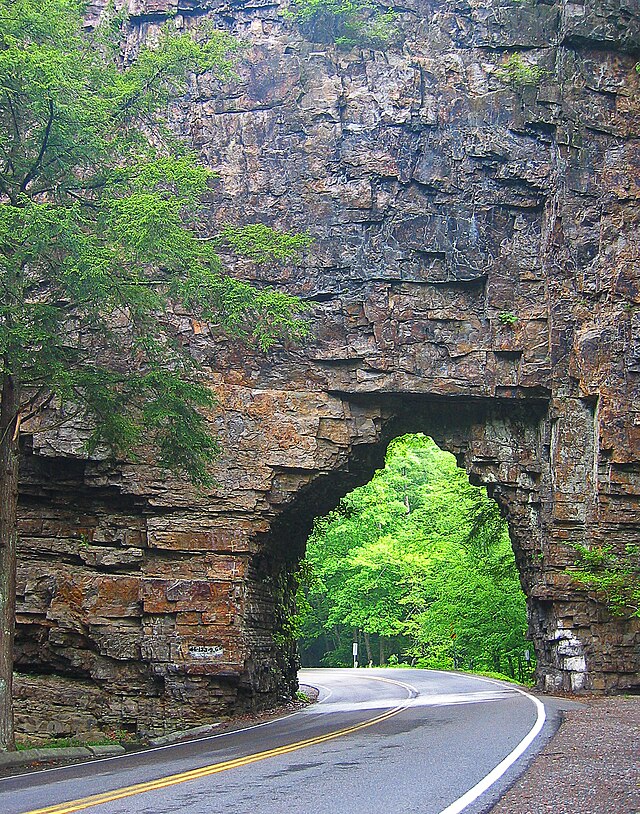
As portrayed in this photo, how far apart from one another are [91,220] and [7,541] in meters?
4.99

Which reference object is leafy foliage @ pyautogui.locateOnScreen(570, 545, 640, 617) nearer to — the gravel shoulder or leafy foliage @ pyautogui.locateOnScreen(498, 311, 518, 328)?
leafy foliage @ pyautogui.locateOnScreen(498, 311, 518, 328)

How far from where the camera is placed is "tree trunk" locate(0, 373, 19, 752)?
12.4 metres

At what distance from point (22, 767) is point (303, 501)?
11.3 metres

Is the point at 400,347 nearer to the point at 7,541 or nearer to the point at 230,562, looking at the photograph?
the point at 230,562


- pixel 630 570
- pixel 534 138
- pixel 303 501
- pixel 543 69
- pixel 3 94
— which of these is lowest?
pixel 630 570

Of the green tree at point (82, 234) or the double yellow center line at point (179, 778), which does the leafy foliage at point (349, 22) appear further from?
the double yellow center line at point (179, 778)

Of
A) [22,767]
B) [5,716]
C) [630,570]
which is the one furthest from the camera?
[630,570]

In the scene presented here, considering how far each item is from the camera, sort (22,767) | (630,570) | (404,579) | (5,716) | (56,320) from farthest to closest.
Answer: (404,579), (630,570), (56,320), (5,716), (22,767)

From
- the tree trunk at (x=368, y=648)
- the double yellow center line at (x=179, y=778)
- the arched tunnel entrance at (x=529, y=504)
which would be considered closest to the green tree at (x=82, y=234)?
the double yellow center line at (x=179, y=778)

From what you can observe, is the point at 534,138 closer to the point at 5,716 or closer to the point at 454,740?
the point at 454,740

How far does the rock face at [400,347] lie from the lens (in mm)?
19844

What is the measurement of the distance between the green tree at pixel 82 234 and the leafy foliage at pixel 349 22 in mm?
7961

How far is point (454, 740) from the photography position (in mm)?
11180

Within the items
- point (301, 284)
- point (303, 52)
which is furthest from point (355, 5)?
point (301, 284)
